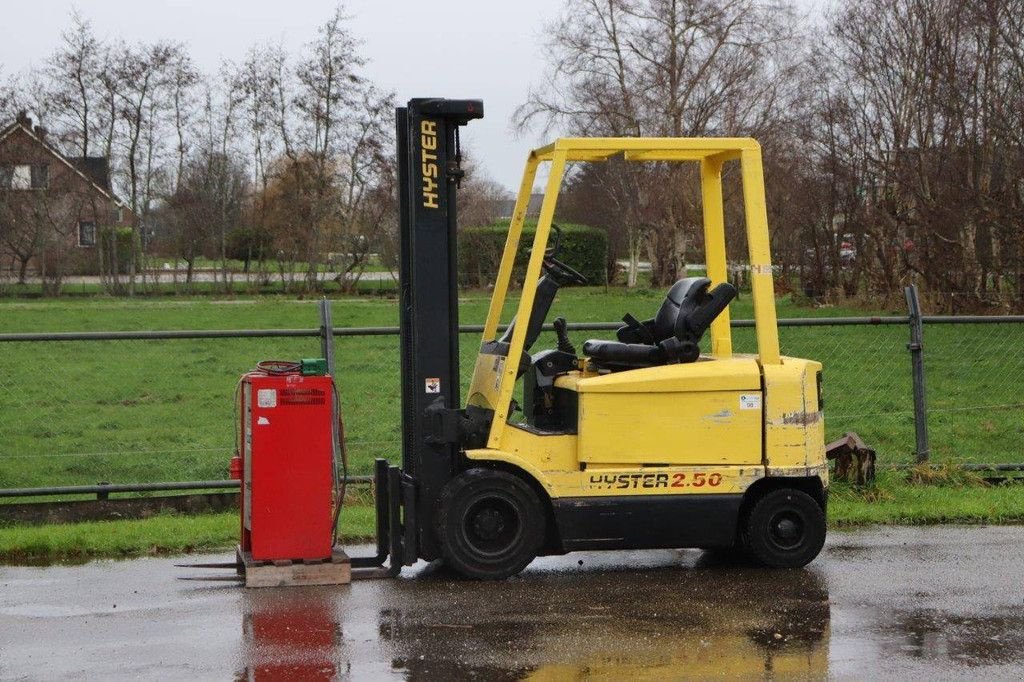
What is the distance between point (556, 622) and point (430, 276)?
2.36 m

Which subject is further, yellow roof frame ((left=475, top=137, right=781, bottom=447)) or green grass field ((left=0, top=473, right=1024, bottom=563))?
green grass field ((left=0, top=473, right=1024, bottom=563))

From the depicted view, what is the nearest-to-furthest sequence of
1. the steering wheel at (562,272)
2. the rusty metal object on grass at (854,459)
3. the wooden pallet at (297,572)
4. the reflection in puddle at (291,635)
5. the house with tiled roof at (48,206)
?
the reflection in puddle at (291,635), the wooden pallet at (297,572), the steering wheel at (562,272), the rusty metal object on grass at (854,459), the house with tiled roof at (48,206)

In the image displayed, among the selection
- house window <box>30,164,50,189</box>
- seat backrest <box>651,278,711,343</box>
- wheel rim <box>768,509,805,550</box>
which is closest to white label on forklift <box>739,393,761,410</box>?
seat backrest <box>651,278,711,343</box>

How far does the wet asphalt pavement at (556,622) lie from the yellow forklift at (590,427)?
1.01 ft

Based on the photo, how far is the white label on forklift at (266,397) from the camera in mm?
8102

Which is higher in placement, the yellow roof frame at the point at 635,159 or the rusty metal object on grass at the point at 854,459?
the yellow roof frame at the point at 635,159

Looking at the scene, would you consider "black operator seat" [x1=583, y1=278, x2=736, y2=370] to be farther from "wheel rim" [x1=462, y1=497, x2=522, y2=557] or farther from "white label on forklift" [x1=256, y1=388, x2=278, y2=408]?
"white label on forklift" [x1=256, y1=388, x2=278, y2=408]

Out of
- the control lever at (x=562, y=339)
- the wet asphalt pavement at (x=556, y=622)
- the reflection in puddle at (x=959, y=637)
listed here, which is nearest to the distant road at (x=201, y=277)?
the control lever at (x=562, y=339)

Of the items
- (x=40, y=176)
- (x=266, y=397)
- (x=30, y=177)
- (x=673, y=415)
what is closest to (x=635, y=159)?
(x=673, y=415)

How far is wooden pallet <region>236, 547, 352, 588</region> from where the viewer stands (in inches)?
317

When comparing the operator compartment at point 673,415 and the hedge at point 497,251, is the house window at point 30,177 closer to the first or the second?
the hedge at point 497,251

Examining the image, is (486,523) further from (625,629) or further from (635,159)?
(635,159)

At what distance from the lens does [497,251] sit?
48.3m

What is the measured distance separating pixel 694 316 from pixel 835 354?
36.0ft
